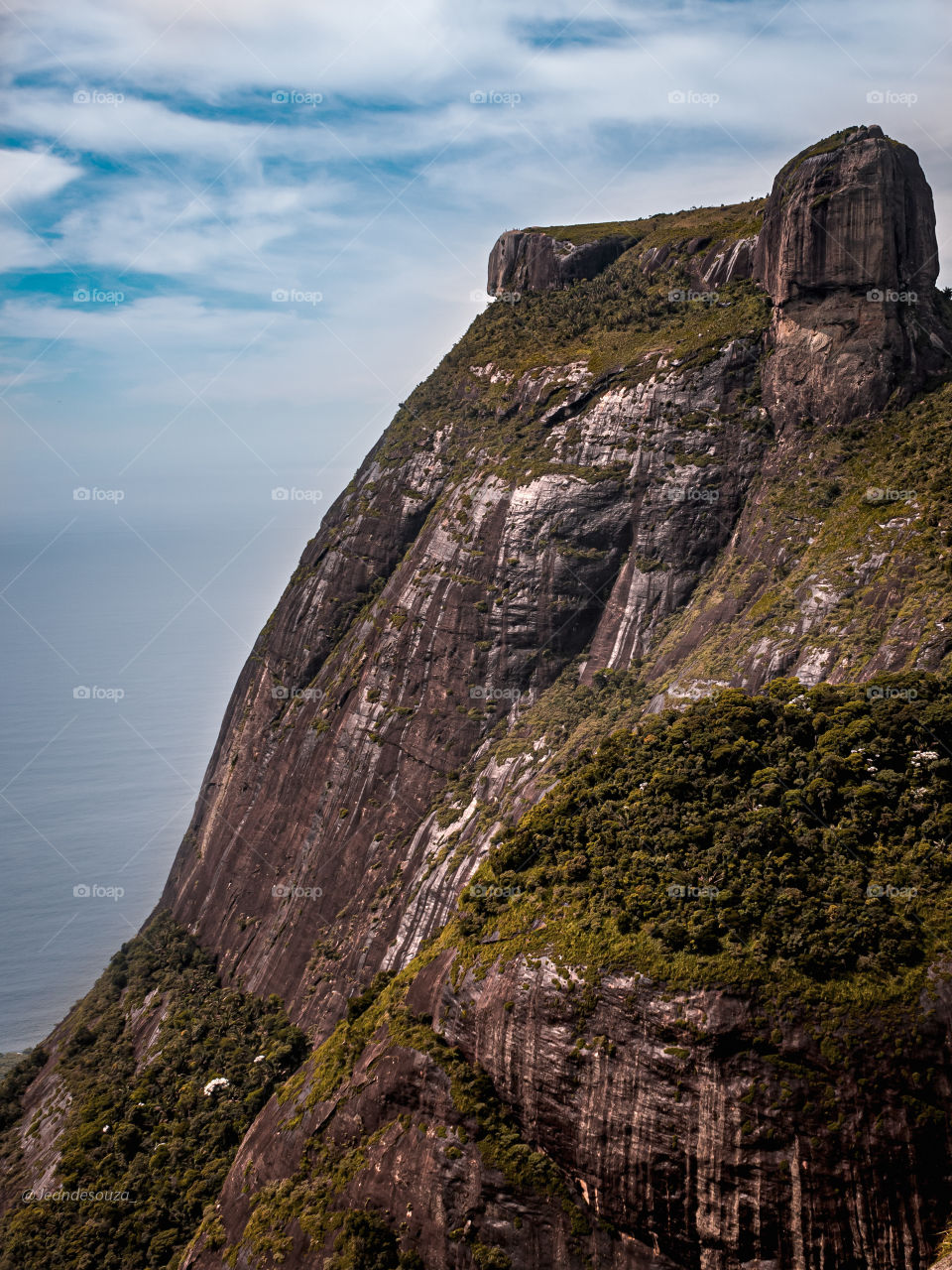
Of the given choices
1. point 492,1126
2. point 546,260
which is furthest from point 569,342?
point 492,1126

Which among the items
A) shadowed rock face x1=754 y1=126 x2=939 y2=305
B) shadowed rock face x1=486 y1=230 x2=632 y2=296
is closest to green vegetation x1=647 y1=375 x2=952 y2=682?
shadowed rock face x1=754 y1=126 x2=939 y2=305

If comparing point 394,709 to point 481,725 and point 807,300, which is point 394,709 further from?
point 807,300

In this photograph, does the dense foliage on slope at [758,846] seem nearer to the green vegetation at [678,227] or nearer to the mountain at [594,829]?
the mountain at [594,829]

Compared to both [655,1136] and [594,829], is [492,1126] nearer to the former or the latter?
[655,1136]

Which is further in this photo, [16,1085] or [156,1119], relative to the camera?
[16,1085]

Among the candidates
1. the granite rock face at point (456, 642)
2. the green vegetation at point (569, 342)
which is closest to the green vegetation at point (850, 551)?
the granite rock face at point (456, 642)

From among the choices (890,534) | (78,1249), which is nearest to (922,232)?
(890,534)
